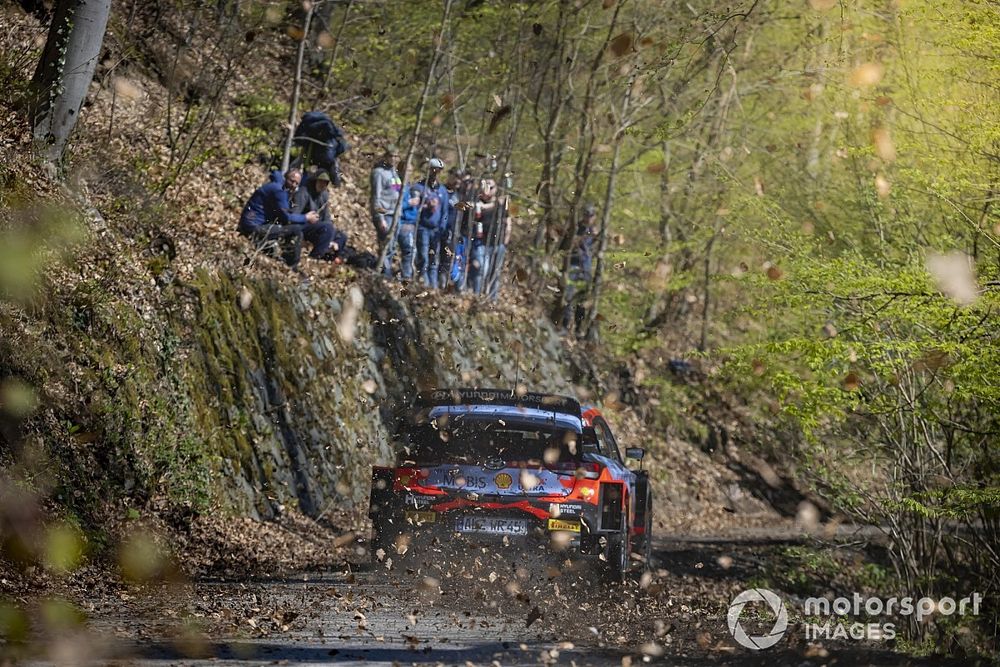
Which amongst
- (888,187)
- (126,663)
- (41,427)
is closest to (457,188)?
(888,187)

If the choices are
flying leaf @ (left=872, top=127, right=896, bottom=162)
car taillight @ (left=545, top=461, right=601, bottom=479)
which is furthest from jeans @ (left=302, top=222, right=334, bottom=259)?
car taillight @ (left=545, top=461, right=601, bottom=479)

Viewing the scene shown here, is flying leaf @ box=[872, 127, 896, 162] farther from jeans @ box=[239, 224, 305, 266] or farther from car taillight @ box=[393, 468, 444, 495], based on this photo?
jeans @ box=[239, 224, 305, 266]

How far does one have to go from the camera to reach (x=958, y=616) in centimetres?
1471

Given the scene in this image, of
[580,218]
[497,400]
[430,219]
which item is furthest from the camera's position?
[580,218]

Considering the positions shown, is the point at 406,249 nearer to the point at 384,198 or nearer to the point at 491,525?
the point at 384,198

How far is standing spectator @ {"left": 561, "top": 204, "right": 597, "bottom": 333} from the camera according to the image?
28.3m

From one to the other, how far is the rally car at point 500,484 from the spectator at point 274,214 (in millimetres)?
7300

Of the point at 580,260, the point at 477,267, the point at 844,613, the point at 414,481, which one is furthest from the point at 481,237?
the point at 414,481

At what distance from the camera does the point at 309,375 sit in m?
18.3

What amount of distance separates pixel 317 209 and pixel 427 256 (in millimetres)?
3932

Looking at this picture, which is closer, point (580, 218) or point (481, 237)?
point (481, 237)

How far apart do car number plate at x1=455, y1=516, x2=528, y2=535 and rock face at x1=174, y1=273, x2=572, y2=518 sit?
4028mm

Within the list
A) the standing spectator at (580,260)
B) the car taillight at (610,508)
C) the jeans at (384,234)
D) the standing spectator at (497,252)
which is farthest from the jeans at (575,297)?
the car taillight at (610,508)

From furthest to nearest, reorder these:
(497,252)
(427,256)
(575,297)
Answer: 1. (575,297)
2. (497,252)
3. (427,256)
